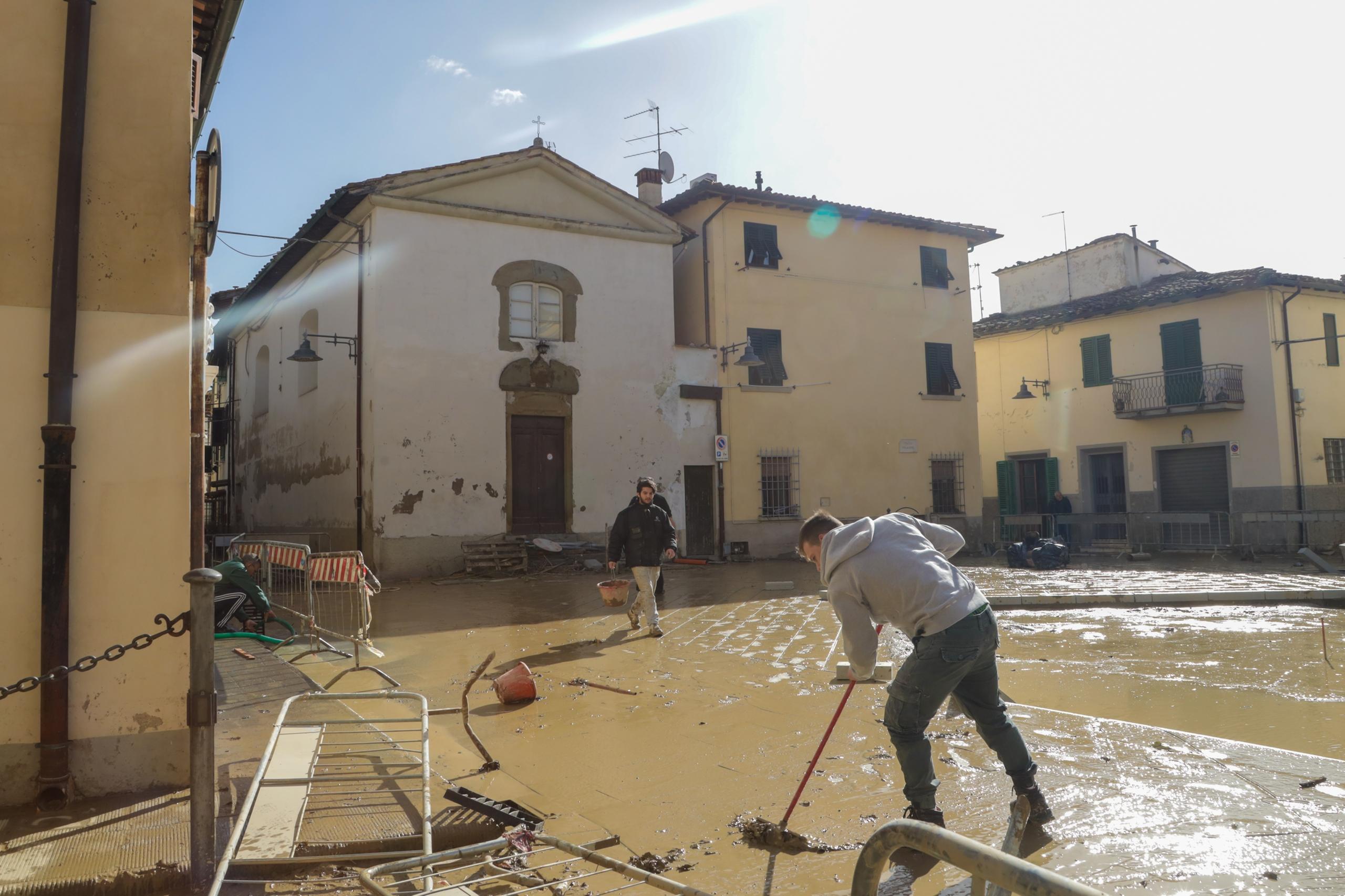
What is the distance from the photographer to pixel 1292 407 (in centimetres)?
2395

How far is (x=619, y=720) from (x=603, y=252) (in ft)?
49.6

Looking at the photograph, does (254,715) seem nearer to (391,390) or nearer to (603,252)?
(391,390)

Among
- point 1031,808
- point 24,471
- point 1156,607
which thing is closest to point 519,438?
point 1156,607

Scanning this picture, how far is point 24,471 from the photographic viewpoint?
4.37 meters

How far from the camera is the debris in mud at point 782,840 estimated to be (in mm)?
3805

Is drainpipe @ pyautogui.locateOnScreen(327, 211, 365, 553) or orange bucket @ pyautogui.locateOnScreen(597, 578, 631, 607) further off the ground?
drainpipe @ pyautogui.locateOnScreen(327, 211, 365, 553)

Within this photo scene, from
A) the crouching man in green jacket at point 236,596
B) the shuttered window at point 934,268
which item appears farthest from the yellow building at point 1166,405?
the crouching man in green jacket at point 236,596

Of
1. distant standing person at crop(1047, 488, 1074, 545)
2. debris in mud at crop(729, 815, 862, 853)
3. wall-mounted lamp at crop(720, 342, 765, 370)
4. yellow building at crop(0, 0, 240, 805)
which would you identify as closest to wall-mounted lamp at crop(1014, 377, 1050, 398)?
distant standing person at crop(1047, 488, 1074, 545)

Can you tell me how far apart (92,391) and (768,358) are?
18.4m

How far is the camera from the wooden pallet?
17.5m

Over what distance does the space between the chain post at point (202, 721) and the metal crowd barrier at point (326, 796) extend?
11 centimetres

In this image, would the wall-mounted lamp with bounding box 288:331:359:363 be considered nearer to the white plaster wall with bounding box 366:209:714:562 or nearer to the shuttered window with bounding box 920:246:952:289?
the white plaster wall with bounding box 366:209:714:562

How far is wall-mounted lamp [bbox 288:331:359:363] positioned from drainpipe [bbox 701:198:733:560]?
768 centimetres

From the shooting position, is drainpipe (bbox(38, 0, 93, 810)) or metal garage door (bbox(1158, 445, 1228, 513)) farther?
metal garage door (bbox(1158, 445, 1228, 513))
